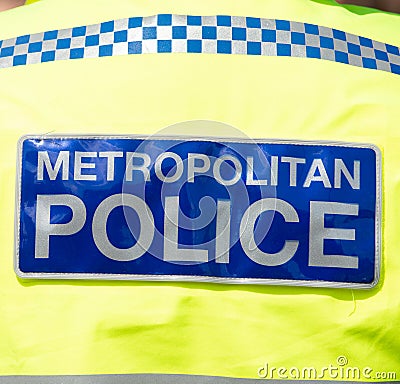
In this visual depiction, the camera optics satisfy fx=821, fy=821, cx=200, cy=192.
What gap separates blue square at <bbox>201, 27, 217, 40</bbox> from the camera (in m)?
1.17

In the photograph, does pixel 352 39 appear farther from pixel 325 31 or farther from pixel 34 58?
pixel 34 58

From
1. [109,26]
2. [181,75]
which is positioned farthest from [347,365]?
[109,26]

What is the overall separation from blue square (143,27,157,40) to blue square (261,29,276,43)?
0.51 feet

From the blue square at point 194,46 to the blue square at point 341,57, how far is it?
0.65 ft

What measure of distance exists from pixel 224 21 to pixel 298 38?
11 centimetres

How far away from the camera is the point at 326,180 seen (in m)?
1.10

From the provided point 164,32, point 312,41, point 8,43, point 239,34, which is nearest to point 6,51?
point 8,43

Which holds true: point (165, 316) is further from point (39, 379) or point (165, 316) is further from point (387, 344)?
point (387, 344)

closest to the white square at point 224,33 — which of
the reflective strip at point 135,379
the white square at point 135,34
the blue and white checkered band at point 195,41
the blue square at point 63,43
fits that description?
the blue and white checkered band at point 195,41

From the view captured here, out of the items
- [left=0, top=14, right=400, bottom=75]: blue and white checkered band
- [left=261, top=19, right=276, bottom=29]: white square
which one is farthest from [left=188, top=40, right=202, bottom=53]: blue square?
[left=261, top=19, right=276, bottom=29]: white square

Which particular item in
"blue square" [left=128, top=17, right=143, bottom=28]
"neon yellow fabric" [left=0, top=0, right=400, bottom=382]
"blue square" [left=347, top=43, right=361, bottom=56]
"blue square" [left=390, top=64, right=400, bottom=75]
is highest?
"blue square" [left=128, top=17, right=143, bottom=28]

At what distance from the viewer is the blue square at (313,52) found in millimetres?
1175

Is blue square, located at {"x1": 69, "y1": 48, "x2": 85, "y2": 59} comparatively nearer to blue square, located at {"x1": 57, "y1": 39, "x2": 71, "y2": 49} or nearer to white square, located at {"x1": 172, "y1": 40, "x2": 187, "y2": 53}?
blue square, located at {"x1": 57, "y1": 39, "x2": 71, "y2": 49}

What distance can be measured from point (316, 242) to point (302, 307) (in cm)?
9
